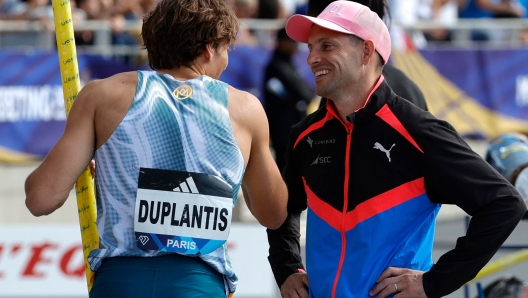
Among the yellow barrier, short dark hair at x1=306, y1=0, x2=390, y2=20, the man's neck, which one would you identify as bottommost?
the yellow barrier

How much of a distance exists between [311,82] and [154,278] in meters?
7.78

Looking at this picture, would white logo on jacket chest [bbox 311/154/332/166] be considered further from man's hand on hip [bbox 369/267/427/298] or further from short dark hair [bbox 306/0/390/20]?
A: short dark hair [bbox 306/0/390/20]

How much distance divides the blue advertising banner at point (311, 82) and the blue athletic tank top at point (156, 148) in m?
7.24

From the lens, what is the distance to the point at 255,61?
10523 millimetres

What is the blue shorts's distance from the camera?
287cm

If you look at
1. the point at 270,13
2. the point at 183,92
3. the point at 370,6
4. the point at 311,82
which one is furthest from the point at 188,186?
the point at 270,13

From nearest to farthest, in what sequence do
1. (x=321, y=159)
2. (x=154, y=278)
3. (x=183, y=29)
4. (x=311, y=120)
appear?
1. (x=154, y=278)
2. (x=183, y=29)
3. (x=321, y=159)
4. (x=311, y=120)

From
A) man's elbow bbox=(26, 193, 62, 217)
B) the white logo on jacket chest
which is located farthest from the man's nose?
man's elbow bbox=(26, 193, 62, 217)

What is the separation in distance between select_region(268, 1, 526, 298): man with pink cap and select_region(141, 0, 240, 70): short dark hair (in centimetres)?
36

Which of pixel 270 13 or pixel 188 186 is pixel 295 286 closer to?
pixel 188 186

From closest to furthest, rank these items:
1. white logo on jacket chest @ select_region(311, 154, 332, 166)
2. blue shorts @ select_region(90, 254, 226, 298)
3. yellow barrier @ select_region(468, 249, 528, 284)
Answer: blue shorts @ select_region(90, 254, 226, 298) < white logo on jacket chest @ select_region(311, 154, 332, 166) < yellow barrier @ select_region(468, 249, 528, 284)

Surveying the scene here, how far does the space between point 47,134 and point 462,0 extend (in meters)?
5.76

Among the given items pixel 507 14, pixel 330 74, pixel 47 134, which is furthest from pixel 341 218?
pixel 507 14

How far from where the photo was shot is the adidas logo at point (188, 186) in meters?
2.92
